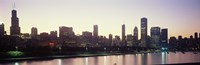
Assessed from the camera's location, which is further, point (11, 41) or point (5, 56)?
point (11, 41)

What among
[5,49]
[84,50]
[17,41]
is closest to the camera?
[5,49]

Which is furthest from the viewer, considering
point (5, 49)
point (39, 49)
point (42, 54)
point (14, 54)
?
point (39, 49)

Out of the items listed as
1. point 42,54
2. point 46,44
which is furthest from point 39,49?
point 46,44

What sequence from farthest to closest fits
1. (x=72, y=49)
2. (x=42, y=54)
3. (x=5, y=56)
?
(x=72, y=49), (x=42, y=54), (x=5, y=56)

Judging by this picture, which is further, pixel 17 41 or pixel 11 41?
pixel 17 41

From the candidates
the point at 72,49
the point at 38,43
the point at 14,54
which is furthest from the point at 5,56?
the point at 72,49

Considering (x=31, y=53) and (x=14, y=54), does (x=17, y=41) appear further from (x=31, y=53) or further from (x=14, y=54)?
(x=14, y=54)

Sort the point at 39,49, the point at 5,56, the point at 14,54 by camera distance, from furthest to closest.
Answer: the point at 39,49 < the point at 14,54 < the point at 5,56

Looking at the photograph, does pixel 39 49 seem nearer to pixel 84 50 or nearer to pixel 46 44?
pixel 46 44
